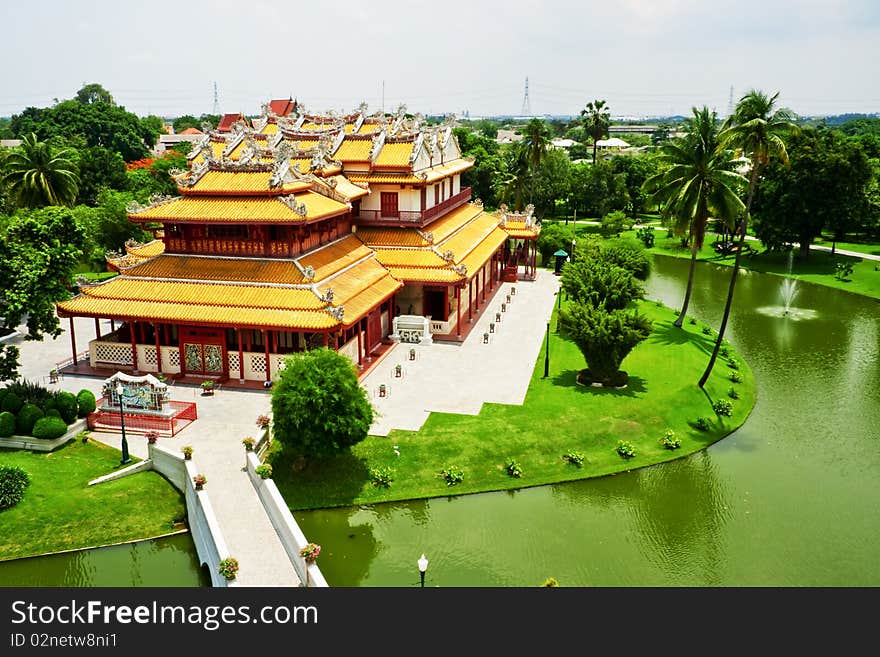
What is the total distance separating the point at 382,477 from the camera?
2623 cm

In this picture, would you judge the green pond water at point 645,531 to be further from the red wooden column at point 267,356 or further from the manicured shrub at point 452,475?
the red wooden column at point 267,356

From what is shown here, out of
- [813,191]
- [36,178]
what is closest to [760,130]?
[813,191]

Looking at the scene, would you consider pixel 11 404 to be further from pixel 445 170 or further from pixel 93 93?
pixel 93 93

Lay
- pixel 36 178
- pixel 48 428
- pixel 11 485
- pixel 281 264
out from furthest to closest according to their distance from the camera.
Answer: pixel 36 178, pixel 281 264, pixel 48 428, pixel 11 485

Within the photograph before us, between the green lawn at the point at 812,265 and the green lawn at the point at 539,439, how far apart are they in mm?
28833

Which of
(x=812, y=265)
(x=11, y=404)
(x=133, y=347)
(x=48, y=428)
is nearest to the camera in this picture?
(x=48, y=428)

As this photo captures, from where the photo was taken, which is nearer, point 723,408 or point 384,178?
point 723,408

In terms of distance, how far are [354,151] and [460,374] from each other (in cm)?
1629

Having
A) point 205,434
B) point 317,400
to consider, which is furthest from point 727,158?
point 205,434

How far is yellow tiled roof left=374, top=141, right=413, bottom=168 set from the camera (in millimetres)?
42656

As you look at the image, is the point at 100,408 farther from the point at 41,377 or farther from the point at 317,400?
the point at 317,400

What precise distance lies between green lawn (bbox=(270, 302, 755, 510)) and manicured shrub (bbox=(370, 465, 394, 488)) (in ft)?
0.55

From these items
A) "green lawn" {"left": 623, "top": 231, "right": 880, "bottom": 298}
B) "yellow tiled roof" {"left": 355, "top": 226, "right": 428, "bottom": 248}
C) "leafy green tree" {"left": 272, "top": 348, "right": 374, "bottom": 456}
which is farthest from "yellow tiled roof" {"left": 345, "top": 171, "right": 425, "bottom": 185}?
"green lawn" {"left": 623, "top": 231, "right": 880, "bottom": 298}
